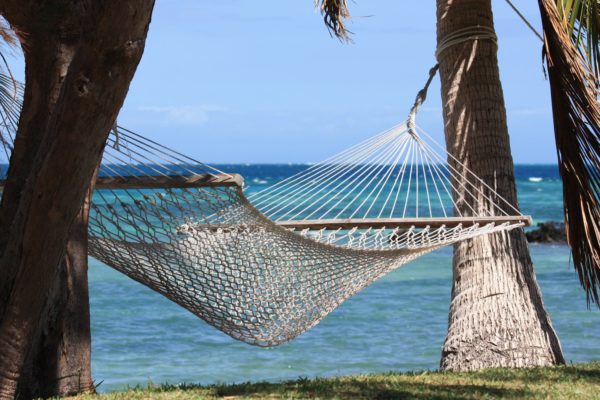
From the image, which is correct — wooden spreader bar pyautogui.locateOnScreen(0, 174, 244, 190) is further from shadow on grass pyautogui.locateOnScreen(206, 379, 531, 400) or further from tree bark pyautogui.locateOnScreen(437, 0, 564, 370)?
tree bark pyautogui.locateOnScreen(437, 0, 564, 370)

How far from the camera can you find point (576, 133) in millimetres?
3461

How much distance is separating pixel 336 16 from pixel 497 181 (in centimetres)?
121

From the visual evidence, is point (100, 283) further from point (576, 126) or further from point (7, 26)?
point (7, 26)

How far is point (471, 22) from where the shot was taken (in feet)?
13.2

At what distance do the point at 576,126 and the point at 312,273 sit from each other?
110 cm

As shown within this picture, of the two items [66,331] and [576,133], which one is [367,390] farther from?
[576,133]

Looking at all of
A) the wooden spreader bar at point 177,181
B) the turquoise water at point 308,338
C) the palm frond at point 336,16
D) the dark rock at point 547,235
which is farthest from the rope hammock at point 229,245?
the dark rock at point 547,235

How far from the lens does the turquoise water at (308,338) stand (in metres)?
6.01

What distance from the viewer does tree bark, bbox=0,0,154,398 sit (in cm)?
179

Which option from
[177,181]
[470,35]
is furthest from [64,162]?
[470,35]

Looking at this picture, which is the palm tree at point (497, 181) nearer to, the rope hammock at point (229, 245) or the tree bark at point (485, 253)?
the tree bark at point (485, 253)

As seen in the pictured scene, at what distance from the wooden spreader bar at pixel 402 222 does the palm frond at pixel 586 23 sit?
71cm

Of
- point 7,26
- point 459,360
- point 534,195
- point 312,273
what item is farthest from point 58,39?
point 534,195

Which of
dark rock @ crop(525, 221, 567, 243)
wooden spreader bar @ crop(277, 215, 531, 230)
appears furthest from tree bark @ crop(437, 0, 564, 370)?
dark rock @ crop(525, 221, 567, 243)
